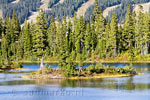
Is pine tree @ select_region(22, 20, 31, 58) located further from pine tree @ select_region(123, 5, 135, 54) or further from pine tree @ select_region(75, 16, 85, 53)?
pine tree @ select_region(123, 5, 135, 54)

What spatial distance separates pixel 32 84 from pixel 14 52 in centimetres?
9056

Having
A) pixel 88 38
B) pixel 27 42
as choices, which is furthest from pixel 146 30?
pixel 27 42

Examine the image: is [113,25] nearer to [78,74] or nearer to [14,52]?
[14,52]

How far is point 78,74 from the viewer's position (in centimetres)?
7538

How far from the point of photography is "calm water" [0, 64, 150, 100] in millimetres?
52938

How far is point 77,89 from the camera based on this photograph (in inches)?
2388

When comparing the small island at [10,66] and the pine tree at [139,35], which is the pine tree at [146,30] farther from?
the small island at [10,66]

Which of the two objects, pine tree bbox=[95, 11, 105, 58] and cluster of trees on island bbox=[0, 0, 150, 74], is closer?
cluster of trees on island bbox=[0, 0, 150, 74]

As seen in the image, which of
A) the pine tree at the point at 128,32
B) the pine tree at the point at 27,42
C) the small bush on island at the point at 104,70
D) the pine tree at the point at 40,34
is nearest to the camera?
the small bush on island at the point at 104,70

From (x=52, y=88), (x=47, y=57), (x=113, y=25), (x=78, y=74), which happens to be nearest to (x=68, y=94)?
(x=52, y=88)

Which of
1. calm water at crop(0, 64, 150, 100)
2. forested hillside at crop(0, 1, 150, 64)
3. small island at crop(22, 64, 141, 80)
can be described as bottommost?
calm water at crop(0, 64, 150, 100)

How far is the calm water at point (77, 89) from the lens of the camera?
52.9m

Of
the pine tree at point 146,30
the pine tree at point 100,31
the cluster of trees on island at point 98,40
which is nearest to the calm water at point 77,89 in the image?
the cluster of trees on island at point 98,40

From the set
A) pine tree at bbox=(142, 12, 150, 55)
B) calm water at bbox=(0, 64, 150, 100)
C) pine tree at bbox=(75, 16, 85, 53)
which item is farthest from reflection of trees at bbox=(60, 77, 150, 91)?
pine tree at bbox=(75, 16, 85, 53)
